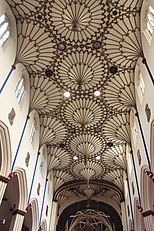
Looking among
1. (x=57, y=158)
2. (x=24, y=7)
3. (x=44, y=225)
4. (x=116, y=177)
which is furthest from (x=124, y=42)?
(x=44, y=225)

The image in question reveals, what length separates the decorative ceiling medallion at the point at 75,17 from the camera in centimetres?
1130

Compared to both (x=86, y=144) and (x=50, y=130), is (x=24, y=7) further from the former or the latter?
(x=86, y=144)

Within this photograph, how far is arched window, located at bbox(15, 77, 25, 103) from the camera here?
12.0m

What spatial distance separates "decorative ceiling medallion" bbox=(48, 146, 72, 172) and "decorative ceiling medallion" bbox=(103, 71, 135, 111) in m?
6.16

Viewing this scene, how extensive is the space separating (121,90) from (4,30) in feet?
24.3

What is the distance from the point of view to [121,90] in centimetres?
1391

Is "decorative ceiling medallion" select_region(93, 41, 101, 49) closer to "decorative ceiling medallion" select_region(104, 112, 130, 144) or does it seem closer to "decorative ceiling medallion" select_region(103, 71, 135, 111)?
"decorative ceiling medallion" select_region(103, 71, 135, 111)

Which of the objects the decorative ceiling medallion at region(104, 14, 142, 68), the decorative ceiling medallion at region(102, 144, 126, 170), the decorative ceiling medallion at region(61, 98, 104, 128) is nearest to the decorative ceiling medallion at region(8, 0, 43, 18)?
the decorative ceiling medallion at region(104, 14, 142, 68)

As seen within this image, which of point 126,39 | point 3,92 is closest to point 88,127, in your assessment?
point 126,39

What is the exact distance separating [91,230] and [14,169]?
32.2 feet

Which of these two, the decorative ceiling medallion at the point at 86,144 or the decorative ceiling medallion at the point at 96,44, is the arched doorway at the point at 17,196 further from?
the decorative ceiling medallion at the point at 96,44

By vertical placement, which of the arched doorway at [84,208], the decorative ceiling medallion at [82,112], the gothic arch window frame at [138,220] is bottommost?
the gothic arch window frame at [138,220]

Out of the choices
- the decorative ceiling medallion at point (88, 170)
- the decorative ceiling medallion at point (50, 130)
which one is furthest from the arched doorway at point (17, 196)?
the decorative ceiling medallion at point (88, 170)

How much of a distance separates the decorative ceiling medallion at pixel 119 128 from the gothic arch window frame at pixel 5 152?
7852 millimetres
